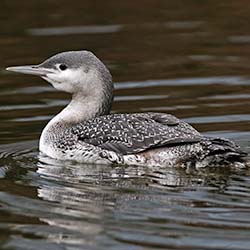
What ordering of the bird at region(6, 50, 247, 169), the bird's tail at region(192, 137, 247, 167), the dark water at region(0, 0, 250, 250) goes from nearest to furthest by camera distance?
the dark water at region(0, 0, 250, 250) → the bird's tail at region(192, 137, 247, 167) → the bird at region(6, 50, 247, 169)

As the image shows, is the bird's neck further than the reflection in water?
Yes

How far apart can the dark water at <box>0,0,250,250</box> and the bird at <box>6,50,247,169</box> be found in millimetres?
121

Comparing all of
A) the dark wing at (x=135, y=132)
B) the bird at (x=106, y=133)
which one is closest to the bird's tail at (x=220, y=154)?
the bird at (x=106, y=133)

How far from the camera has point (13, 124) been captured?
38.4 feet

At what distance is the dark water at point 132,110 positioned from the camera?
8203mm

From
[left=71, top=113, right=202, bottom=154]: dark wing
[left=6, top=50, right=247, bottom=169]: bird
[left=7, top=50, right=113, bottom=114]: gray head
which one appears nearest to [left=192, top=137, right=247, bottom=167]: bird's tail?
[left=6, top=50, right=247, bottom=169]: bird

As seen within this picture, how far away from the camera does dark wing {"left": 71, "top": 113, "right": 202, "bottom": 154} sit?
9.89 meters

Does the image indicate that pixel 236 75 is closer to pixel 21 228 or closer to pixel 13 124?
pixel 13 124

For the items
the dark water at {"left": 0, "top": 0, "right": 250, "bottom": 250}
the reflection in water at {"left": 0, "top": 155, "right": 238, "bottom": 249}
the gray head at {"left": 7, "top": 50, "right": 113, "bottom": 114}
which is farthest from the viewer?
the gray head at {"left": 7, "top": 50, "right": 113, "bottom": 114}

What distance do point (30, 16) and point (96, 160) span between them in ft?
23.6

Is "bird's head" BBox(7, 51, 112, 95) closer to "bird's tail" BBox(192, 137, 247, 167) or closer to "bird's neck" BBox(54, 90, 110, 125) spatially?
"bird's neck" BBox(54, 90, 110, 125)

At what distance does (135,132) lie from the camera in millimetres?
10062

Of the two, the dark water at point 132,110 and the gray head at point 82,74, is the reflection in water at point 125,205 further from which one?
the gray head at point 82,74

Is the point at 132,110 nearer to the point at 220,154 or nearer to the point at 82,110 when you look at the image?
the point at 82,110
